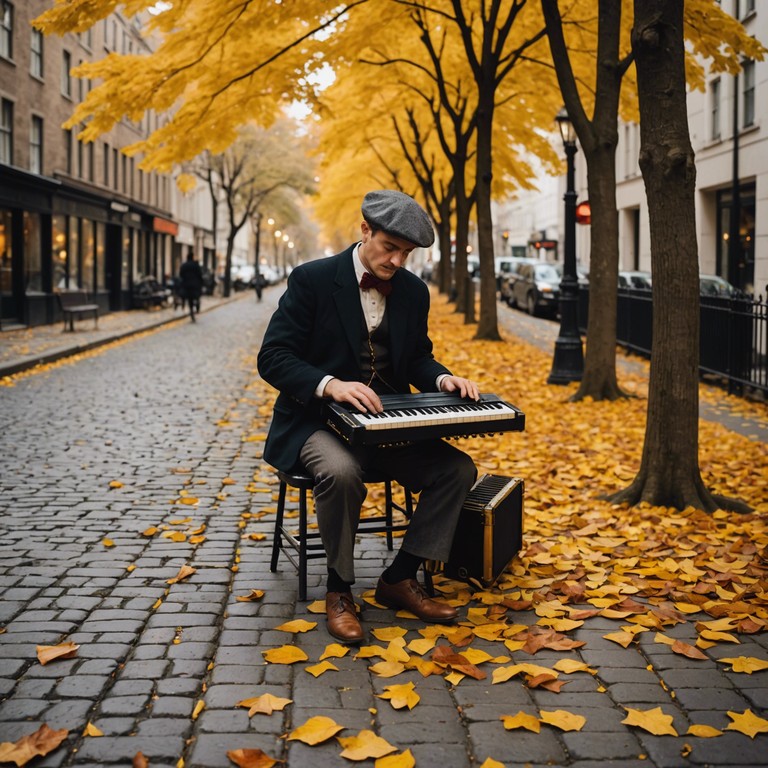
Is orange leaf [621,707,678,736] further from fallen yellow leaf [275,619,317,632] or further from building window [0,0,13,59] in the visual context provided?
building window [0,0,13,59]

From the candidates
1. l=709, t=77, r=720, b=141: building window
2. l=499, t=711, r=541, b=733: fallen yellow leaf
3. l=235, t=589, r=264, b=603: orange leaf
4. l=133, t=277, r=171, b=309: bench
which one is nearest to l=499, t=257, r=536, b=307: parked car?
l=709, t=77, r=720, b=141: building window

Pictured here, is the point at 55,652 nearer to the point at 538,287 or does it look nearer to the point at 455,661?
the point at 455,661

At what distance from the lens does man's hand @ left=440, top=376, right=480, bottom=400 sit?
439 cm

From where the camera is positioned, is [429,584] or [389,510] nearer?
[429,584]

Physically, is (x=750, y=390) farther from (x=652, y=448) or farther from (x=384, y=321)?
(x=384, y=321)

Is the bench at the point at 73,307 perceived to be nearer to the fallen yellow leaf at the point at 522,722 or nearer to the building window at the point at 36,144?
the building window at the point at 36,144

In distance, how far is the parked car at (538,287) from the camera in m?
28.2

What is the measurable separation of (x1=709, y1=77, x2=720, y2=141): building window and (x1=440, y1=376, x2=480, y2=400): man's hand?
26.0 meters

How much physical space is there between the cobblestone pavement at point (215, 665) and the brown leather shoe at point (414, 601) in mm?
77

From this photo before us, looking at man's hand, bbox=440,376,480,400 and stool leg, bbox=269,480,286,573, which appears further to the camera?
stool leg, bbox=269,480,286,573

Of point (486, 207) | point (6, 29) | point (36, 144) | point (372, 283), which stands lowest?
point (372, 283)

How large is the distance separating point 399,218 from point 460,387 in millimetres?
850

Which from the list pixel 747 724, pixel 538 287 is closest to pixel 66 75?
pixel 538 287

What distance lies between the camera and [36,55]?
25.8m
